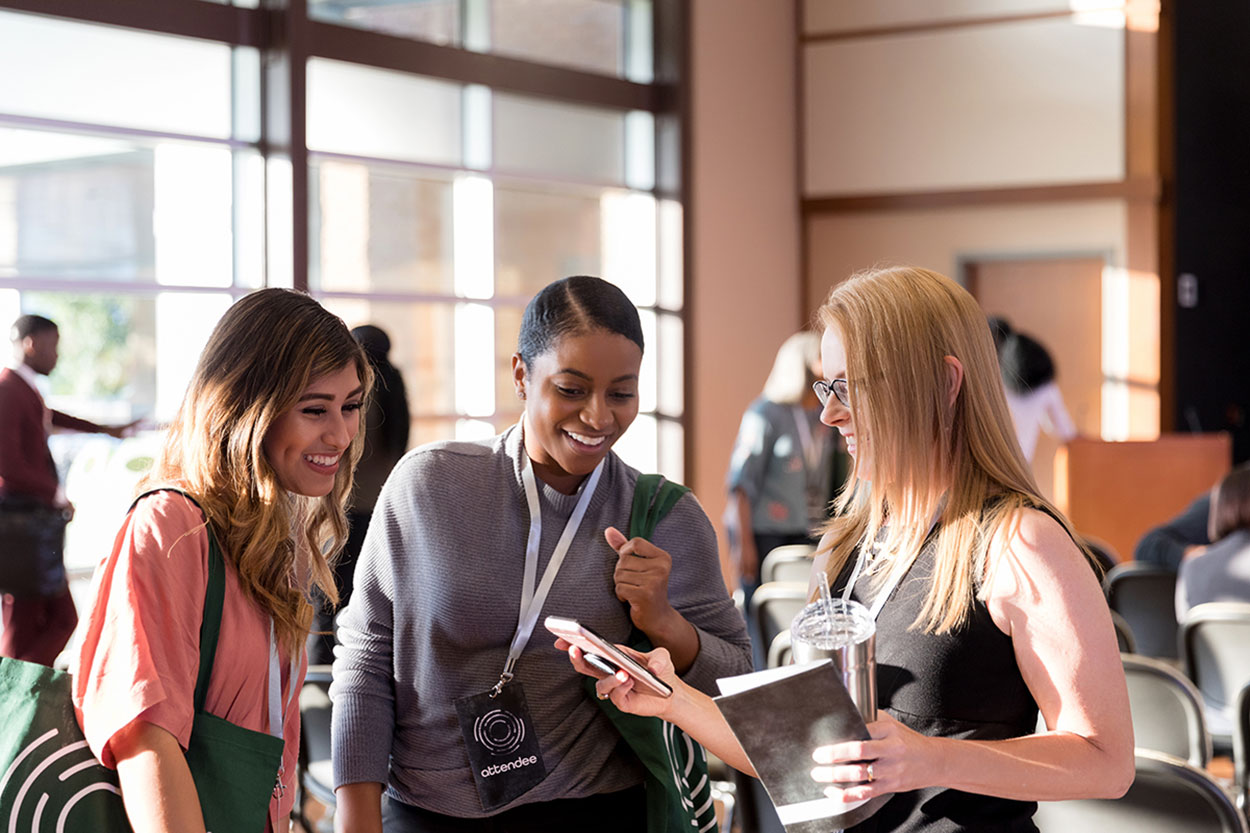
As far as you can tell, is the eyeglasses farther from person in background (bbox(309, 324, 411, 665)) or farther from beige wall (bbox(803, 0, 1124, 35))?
beige wall (bbox(803, 0, 1124, 35))

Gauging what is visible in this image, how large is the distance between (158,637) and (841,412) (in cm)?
86

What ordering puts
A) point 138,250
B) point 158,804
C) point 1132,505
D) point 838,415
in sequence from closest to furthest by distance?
point 158,804 < point 838,415 < point 138,250 < point 1132,505

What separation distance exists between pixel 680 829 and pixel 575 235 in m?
6.78

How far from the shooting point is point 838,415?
1.64 metres

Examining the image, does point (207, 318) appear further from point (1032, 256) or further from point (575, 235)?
point (1032, 256)

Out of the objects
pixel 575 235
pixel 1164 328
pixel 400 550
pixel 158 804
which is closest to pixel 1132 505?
pixel 1164 328

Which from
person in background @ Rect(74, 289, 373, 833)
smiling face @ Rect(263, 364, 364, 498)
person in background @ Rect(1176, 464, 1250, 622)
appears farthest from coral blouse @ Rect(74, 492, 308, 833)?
person in background @ Rect(1176, 464, 1250, 622)

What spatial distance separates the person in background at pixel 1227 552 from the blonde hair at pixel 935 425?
2.89 m

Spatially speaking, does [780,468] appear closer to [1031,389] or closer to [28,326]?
[1031,389]

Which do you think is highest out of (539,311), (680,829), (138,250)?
(138,250)

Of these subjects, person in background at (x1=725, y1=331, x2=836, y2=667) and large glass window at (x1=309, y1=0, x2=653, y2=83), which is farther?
large glass window at (x1=309, y1=0, x2=653, y2=83)

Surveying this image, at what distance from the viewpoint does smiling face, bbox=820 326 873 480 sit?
5.31ft

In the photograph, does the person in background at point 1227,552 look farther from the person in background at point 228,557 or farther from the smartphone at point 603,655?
the person in background at point 228,557

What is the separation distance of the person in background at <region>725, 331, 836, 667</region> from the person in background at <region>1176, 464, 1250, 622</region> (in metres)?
2.19
